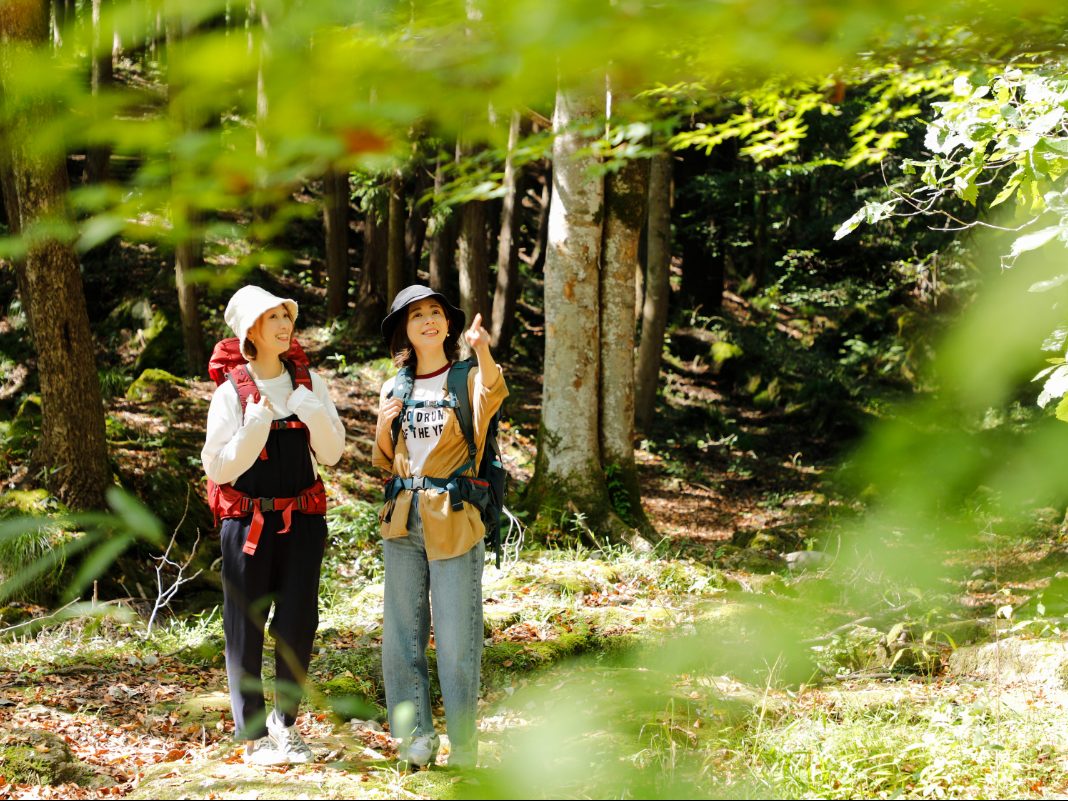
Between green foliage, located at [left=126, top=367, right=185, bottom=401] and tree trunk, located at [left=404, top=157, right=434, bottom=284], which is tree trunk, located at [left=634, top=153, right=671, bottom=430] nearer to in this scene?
tree trunk, located at [left=404, top=157, right=434, bottom=284]

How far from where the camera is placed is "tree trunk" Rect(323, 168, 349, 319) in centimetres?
1780

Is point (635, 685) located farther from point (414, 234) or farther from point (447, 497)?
point (414, 234)

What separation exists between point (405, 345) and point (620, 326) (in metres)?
4.95

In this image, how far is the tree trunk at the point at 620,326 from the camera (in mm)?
8828

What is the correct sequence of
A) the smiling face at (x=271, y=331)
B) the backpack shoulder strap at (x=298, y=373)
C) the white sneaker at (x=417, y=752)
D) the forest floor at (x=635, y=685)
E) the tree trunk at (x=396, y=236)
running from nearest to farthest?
the forest floor at (x=635, y=685) < the white sneaker at (x=417, y=752) < the smiling face at (x=271, y=331) < the backpack shoulder strap at (x=298, y=373) < the tree trunk at (x=396, y=236)

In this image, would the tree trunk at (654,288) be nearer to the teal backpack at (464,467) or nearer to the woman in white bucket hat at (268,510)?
the teal backpack at (464,467)

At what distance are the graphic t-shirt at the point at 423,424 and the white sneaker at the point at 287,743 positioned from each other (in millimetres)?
1272

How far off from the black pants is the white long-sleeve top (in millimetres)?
287

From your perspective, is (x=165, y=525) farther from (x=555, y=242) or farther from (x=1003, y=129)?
(x=1003, y=129)

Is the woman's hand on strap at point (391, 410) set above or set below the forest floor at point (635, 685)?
above

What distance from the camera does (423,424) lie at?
158 inches

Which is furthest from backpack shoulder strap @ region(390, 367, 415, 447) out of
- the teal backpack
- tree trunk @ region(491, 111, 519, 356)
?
tree trunk @ region(491, 111, 519, 356)

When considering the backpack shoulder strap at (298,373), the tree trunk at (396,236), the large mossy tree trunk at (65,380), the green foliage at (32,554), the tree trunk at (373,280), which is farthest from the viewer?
the tree trunk at (373,280)

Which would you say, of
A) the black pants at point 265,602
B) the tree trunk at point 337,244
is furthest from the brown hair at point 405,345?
the tree trunk at point 337,244
